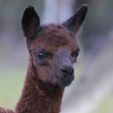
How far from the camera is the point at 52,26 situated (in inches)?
302

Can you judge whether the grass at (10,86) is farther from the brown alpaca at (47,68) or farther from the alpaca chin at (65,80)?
the alpaca chin at (65,80)

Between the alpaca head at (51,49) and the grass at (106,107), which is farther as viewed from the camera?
the grass at (106,107)

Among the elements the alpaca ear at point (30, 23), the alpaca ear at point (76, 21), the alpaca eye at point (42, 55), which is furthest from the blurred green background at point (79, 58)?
the alpaca eye at point (42, 55)

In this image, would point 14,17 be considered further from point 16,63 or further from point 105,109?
point 105,109

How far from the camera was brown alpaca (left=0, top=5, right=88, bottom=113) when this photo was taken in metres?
7.36

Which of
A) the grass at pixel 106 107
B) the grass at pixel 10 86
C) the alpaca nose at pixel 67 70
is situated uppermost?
the grass at pixel 10 86

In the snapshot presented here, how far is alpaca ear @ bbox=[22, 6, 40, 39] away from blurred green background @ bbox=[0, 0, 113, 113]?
6131 millimetres

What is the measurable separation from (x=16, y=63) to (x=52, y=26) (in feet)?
63.1

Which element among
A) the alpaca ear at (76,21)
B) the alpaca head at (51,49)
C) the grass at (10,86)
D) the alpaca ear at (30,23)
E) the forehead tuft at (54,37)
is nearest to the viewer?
the alpaca head at (51,49)

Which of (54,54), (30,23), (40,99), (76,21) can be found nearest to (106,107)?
(76,21)

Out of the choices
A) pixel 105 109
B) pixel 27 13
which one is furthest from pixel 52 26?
pixel 105 109

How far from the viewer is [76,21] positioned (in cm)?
798

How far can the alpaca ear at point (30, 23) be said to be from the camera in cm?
775

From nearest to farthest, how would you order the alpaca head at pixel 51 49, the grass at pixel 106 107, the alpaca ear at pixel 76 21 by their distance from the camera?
the alpaca head at pixel 51 49
the alpaca ear at pixel 76 21
the grass at pixel 106 107
